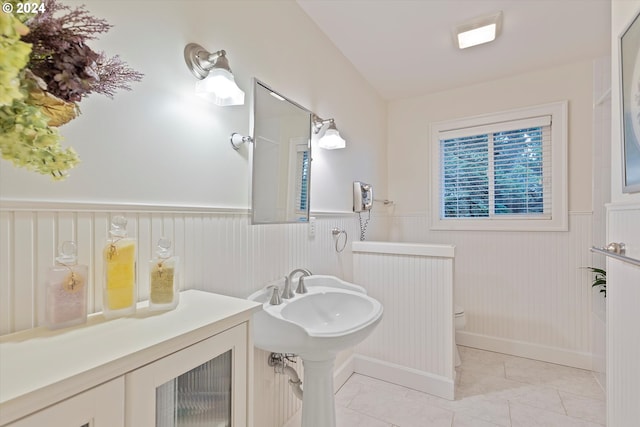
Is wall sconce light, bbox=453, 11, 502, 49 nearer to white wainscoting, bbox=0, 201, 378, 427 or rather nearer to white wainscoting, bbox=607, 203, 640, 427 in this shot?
white wainscoting, bbox=607, 203, 640, 427

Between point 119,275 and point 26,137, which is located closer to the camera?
point 26,137

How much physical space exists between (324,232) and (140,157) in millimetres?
1204

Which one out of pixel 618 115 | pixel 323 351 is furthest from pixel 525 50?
pixel 323 351

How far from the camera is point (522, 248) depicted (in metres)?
2.53

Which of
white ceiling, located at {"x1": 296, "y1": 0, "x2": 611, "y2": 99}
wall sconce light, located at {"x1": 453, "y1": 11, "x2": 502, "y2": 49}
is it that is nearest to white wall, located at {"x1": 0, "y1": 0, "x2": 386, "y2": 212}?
white ceiling, located at {"x1": 296, "y1": 0, "x2": 611, "y2": 99}

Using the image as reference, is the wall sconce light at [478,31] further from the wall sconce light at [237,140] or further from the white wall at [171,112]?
the wall sconce light at [237,140]

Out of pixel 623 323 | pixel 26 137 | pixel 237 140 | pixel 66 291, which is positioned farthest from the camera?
pixel 237 140

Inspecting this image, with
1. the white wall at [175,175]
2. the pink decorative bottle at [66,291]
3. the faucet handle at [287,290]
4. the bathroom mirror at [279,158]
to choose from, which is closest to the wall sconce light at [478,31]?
the white wall at [175,175]

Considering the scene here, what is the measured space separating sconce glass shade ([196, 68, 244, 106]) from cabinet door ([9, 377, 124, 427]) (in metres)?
0.94

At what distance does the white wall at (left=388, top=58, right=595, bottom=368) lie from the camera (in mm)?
2336

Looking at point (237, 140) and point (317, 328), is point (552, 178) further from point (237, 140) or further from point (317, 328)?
point (237, 140)

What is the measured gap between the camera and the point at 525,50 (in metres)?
2.21

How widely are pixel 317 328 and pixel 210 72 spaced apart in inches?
47.2

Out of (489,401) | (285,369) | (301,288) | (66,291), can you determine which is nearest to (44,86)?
(66,291)
